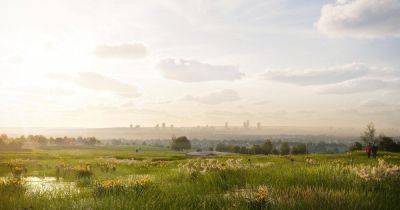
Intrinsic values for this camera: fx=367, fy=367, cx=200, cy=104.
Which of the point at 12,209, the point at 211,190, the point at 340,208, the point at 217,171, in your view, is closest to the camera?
the point at 340,208

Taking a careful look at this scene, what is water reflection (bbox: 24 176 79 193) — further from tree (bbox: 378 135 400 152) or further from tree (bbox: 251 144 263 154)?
tree (bbox: 251 144 263 154)

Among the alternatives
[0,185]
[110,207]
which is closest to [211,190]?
[110,207]

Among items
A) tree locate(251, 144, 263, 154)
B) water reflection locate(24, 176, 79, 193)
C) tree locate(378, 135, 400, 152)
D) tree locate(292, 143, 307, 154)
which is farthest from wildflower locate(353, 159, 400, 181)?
tree locate(251, 144, 263, 154)

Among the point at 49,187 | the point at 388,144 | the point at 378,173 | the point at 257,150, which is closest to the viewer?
the point at 378,173

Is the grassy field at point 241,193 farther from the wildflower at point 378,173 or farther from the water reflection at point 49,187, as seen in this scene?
the water reflection at point 49,187

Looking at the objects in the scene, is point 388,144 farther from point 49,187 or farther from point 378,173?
point 49,187

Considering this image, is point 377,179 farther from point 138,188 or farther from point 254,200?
point 138,188

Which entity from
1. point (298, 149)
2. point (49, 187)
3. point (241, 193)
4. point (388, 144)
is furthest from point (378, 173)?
point (298, 149)

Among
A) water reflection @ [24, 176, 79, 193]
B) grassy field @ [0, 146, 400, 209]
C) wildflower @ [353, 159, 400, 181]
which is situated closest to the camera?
grassy field @ [0, 146, 400, 209]

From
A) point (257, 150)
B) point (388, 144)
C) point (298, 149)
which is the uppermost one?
point (388, 144)

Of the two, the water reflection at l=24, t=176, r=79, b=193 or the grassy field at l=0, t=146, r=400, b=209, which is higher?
the grassy field at l=0, t=146, r=400, b=209

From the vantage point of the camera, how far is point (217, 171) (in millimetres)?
11109

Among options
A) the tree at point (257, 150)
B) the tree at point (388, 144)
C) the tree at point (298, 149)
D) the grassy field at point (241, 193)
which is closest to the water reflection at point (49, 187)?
the grassy field at point (241, 193)

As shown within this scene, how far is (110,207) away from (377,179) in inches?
231
